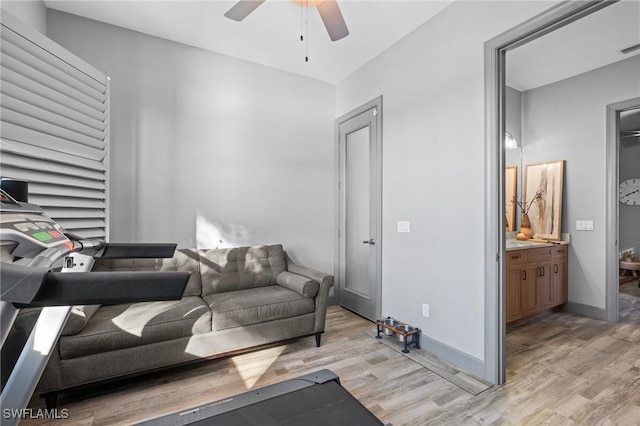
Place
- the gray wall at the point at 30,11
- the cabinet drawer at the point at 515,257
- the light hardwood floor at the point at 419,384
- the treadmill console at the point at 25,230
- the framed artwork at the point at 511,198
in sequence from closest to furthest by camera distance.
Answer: the treadmill console at the point at 25,230 < the light hardwood floor at the point at 419,384 < the gray wall at the point at 30,11 < the cabinet drawer at the point at 515,257 < the framed artwork at the point at 511,198

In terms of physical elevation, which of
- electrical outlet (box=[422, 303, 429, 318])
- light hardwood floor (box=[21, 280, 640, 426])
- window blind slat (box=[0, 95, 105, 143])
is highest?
window blind slat (box=[0, 95, 105, 143])

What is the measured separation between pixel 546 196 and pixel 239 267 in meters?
4.00

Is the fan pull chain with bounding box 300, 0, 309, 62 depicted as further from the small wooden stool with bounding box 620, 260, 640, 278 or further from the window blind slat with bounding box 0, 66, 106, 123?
the small wooden stool with bounding box 620, 260, 640, 278

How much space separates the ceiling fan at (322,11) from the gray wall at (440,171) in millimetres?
1017

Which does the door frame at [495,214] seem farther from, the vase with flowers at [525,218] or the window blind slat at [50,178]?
the window blind slat at [50,178]

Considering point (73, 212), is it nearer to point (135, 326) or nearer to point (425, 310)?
point (135, 326)

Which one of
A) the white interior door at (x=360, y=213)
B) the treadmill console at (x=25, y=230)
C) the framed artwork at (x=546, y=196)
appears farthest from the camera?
the framed artwork at (x=546, y=196)

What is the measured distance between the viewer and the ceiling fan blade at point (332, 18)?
1974 mm

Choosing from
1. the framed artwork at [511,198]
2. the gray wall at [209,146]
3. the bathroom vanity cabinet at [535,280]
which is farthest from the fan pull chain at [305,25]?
the framed artwork at [511,198]

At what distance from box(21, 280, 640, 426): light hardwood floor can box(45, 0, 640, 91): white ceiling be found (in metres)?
2.96

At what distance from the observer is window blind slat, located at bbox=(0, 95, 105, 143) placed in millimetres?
1781

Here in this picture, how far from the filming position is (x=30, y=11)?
92.4 inches

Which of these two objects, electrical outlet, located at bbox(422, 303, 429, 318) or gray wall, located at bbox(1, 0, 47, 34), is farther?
electrical outlet, located at bbox(422, 303, 429, 318)

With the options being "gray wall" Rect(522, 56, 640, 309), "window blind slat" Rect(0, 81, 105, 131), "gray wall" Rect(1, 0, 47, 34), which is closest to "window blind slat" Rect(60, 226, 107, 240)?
"window blind slat" Rect(0, 81, 105, 131)
